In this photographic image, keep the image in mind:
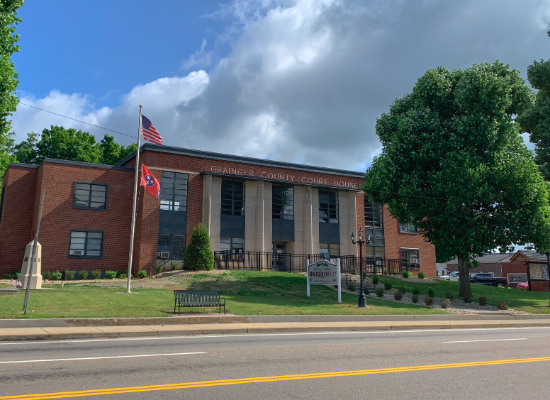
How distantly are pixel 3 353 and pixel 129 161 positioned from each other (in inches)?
1080

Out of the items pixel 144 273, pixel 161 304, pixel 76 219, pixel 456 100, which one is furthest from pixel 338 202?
pixel 161 304

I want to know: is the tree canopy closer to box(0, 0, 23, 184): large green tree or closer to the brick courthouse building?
the brick courthouse building

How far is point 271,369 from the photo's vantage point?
8.30 m

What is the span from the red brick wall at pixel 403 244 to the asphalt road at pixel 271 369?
28.6 m

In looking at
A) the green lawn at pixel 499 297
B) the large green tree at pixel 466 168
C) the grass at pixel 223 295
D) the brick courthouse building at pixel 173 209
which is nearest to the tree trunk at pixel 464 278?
the large green tree at pixel 466 168

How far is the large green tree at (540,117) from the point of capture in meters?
34.1

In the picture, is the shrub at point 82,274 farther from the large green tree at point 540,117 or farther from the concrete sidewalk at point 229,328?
the large green tree at point 540,117

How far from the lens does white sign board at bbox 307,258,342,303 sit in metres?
23.1

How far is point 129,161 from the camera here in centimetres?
3575

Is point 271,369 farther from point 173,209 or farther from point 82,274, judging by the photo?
point 173,209

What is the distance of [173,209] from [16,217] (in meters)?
10.5

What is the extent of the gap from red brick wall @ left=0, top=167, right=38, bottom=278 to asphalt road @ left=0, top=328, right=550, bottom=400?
871 inches

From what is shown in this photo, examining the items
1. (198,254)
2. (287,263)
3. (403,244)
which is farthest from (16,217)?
(403,244)

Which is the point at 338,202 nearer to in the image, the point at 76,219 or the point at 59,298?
the point at 76,219
